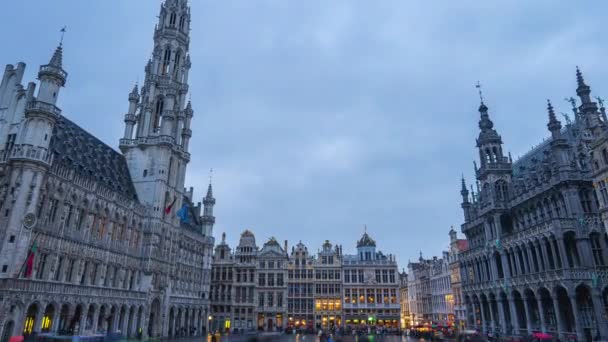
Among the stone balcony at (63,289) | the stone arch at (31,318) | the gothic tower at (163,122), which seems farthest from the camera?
the gothic tower at (163,122)

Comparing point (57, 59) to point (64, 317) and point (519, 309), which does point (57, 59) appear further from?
point (519, 309)

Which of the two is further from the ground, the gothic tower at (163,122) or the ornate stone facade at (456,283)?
the gothic tower at (163,122)

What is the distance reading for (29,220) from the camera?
101 feet

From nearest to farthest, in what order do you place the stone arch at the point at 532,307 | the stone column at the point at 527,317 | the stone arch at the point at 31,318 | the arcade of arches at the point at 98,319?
the arcade of arches at the point at 98,319 → the stone arch at the point at 31,318 → the stone column at the point at 527,317 → the stone arch at the point at 532,307

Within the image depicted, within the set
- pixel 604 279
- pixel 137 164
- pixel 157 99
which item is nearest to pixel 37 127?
pixel 137 164

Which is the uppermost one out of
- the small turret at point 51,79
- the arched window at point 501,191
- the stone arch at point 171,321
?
the small turret at point 51,79

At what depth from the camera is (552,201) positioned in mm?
40125

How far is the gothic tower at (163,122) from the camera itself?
53750 millimetres

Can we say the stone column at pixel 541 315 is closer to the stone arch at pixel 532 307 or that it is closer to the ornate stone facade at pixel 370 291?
the stone arch at pixel 532 307

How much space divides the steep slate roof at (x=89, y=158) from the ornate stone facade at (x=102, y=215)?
0.70 feet

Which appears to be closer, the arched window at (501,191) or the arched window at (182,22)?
the arched window at (501,191)

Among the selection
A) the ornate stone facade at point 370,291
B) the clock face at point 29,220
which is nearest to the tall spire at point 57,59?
the clock face at point 29,220

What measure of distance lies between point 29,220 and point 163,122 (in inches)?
1095

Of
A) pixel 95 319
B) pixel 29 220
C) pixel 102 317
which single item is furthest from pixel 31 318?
pixel 102 317
